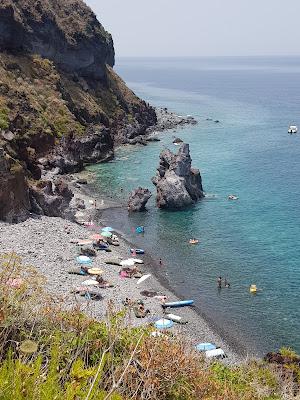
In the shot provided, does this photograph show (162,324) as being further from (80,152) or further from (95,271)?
(80,152)

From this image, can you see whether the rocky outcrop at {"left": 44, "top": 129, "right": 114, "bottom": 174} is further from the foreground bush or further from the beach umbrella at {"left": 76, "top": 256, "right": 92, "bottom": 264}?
the foreground bush

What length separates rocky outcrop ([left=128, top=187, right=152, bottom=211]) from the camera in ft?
221

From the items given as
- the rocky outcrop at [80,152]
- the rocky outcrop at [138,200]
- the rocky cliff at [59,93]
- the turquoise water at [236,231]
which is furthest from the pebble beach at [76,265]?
the rocky outcrop at [80,152]

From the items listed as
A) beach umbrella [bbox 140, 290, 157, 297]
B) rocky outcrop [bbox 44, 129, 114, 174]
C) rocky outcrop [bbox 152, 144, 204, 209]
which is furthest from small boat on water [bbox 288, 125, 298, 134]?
beach umbrella [bbox 140, 290, 157, 297]

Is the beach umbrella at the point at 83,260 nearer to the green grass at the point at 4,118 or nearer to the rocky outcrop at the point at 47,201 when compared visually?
the rocky outcrop at the point at 47,201

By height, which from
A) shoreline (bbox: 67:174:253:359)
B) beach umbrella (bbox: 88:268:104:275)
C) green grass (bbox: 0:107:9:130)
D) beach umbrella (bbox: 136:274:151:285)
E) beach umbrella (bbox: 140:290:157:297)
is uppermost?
green grass (bbox: 0:107:9:130)

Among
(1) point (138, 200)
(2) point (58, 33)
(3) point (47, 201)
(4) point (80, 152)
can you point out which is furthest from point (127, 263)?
(2) point (58, 33)

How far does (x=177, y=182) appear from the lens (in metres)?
69.6

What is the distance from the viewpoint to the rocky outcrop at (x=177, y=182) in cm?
6838

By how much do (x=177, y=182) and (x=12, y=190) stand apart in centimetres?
2528

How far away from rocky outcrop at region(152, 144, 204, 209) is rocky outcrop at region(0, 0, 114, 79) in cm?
4623

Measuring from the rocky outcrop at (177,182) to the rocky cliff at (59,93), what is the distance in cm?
1778

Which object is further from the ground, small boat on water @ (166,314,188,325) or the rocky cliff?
the rocky cliff

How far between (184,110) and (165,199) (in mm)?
108804
